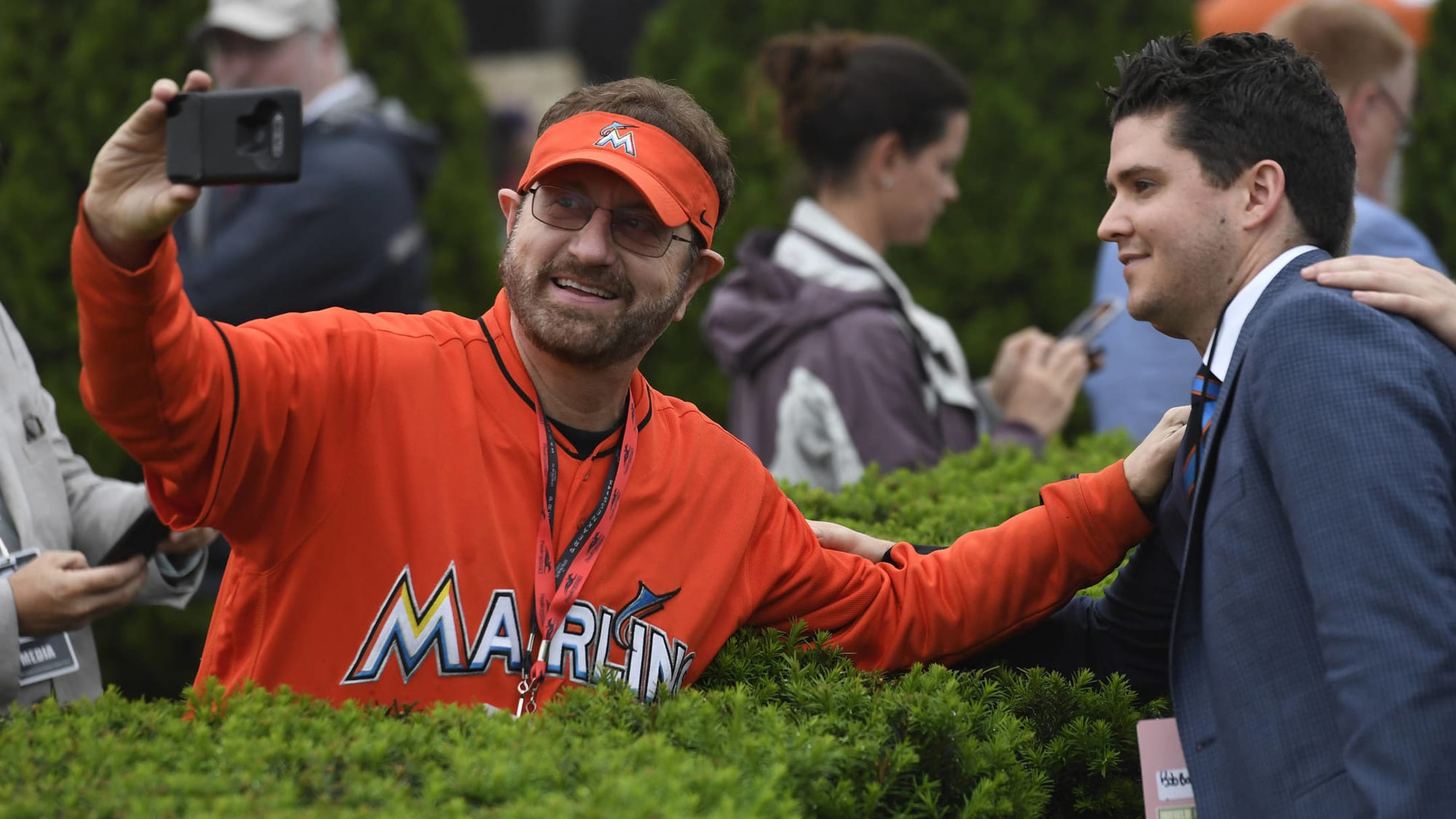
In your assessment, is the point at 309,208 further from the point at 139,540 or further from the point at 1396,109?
the point at 1396,109

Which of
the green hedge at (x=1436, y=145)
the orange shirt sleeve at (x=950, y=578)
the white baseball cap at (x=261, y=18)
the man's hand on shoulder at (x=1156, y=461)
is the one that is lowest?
the orange shirt sleeve at (x=950, y=578)

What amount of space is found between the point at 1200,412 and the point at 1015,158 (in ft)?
17.4

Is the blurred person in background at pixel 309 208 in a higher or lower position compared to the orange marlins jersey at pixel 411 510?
higher

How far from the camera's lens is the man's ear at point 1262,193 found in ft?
9.78

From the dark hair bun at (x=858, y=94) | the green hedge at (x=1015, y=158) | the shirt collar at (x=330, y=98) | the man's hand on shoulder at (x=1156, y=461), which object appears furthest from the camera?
the green hedge at (x=1015, y=158)

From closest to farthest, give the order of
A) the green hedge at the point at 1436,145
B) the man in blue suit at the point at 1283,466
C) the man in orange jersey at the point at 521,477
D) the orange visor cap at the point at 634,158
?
1. the man in blue suit at the point at 1283,466
2. the man in orange jersey at the point at 521,477
3. the orange visor cap at the point at 634,158
4. the green hedge at the point at 1436,145

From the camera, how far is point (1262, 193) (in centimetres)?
300

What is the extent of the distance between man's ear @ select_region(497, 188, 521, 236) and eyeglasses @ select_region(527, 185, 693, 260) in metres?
0.09

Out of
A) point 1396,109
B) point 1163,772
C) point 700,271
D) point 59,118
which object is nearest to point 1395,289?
point 1163,772

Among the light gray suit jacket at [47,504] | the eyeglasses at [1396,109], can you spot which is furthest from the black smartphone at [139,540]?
the eyeglasses at [1396,109]

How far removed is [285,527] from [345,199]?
12.0 ft

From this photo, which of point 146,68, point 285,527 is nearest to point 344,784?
point 285,527

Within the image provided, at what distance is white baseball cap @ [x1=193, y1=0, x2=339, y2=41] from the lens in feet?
21.1

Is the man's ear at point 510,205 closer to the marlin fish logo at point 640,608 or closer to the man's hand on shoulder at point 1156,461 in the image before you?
the marlin fish logo at point 640,608
